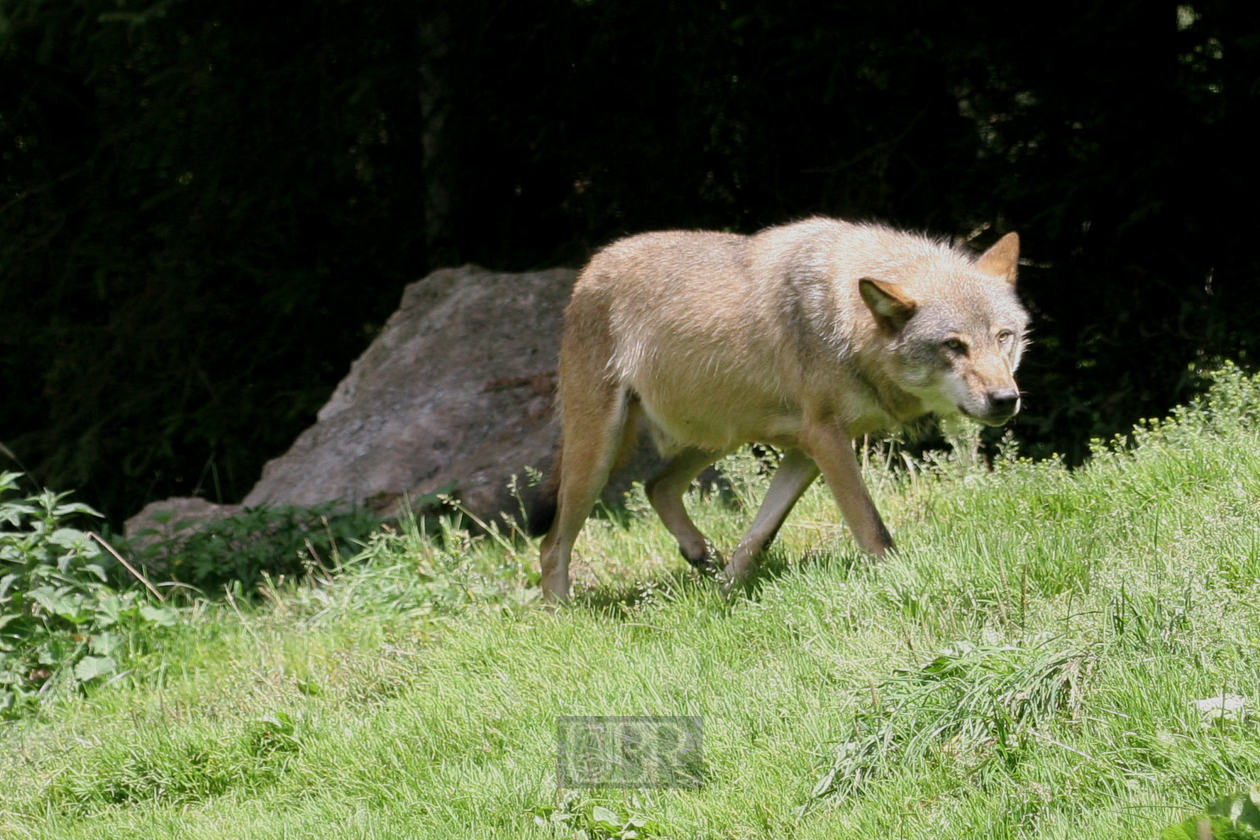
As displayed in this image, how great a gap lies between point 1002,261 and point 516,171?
248 inches

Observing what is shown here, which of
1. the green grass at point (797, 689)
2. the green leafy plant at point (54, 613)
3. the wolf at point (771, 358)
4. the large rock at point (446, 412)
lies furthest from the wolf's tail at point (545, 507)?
the green leafy plant at point (54, 613)

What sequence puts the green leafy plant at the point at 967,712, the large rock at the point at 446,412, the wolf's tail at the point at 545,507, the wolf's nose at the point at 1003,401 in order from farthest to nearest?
1. the large rock at the point at 446,412
2. the wolf's tail at the point at 545,507
3. the wolf's nose at the point at 1003,401
4. the green leafy plant at the point at 967,712

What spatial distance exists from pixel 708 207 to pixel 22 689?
6363 millimetres

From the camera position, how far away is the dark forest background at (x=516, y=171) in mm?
8445

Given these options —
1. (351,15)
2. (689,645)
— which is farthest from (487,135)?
(689,645)

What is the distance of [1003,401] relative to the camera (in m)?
4.88

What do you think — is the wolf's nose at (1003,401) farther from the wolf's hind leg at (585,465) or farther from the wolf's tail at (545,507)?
the wolf's tail at (545,507)

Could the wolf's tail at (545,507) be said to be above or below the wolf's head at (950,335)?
below

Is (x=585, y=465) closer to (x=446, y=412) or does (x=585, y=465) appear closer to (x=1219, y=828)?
(x=446, y=412)

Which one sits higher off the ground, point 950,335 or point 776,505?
point 950,335

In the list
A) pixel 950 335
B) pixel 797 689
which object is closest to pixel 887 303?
pixel 950 335

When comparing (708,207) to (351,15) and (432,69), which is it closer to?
(432,69)

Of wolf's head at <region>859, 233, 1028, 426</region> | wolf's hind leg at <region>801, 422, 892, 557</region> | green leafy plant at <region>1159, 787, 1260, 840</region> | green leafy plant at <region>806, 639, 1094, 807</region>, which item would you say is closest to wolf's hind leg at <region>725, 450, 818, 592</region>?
wolf's hind leg at <region>801, 422, 892, 557</region>

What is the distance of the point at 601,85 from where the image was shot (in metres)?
10.4
